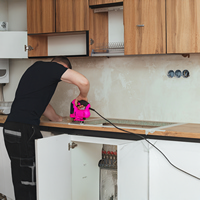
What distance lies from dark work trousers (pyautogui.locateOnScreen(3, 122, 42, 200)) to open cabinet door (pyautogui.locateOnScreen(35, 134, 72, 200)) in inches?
7.0

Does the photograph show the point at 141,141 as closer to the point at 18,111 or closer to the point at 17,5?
the point at 18,111

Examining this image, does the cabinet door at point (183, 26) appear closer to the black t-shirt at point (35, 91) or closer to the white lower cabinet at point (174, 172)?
the white lower cabinet at point (174, 172)

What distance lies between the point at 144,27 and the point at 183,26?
32 cm

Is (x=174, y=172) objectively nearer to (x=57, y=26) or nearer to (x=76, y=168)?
(x=76, y=168)

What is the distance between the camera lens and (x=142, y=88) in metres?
2.88

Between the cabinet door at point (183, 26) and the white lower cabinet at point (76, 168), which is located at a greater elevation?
the cabinet door at point (183, 26)

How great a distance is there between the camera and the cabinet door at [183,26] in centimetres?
226

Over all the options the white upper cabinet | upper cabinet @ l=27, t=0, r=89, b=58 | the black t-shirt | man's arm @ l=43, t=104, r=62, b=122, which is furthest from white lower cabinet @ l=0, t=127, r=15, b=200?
upper cabinet @ l=27, t=0, r=89, b=58

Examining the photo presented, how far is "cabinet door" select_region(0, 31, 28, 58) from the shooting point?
10.3 ft

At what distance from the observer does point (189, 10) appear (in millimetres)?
2277

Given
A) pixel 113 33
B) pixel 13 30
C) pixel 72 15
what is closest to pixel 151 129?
pixel 113 33

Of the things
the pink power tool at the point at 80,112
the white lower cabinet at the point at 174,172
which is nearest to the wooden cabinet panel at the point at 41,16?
the pink power tool at the point at 80,112

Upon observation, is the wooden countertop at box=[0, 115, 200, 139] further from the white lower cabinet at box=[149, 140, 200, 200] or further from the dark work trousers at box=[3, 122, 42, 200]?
the dark work trousers at box=[3, 122, 42, 200]

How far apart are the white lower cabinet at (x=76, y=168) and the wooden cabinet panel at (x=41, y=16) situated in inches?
47.8
